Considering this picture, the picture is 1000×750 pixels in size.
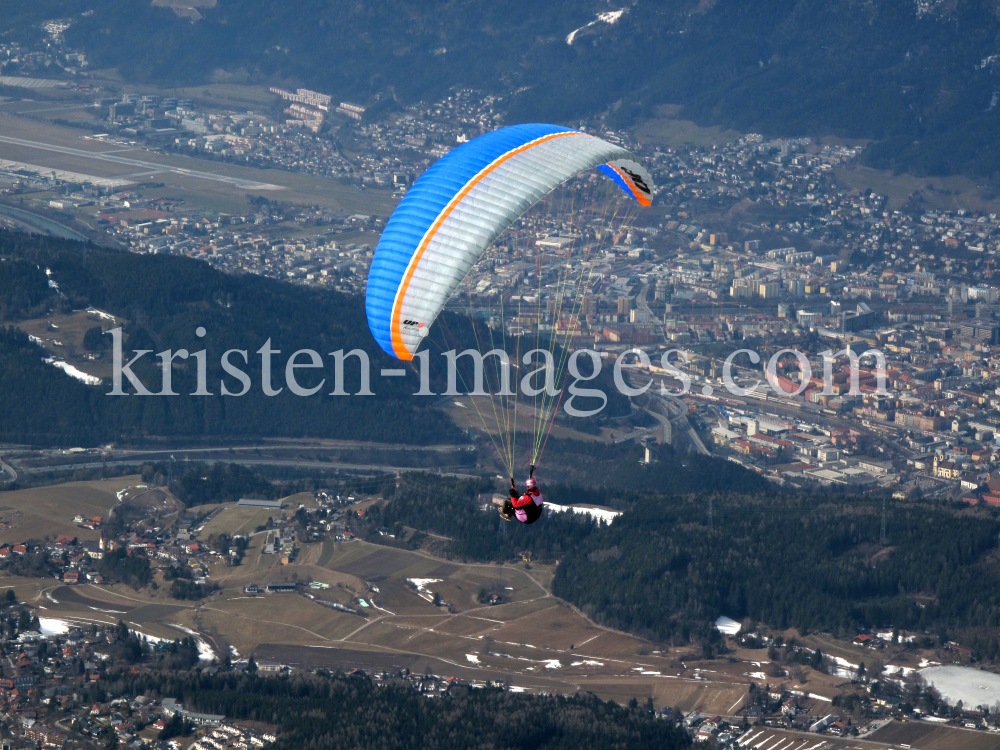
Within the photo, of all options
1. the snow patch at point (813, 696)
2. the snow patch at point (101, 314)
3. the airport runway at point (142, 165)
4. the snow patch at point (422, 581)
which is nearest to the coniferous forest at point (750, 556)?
the snow patch at point (422, 581)

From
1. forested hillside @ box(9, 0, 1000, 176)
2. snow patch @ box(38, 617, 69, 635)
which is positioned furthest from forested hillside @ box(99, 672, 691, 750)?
forested hillside @ box(9, 0, 1000, 176)

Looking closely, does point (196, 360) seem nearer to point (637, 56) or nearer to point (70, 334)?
point (70, 334)

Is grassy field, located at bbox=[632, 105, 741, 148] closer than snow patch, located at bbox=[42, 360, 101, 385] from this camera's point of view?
No

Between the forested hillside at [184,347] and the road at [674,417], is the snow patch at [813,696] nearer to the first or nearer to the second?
the road at [674,417]

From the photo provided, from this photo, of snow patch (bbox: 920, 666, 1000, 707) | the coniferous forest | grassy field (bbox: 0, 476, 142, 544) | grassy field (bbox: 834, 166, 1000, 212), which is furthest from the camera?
grassy field (bbox: 834, 166, 1000, 212)

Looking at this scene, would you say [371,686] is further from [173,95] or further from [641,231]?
[173,95]

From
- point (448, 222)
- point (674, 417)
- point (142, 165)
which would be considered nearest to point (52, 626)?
point (448, 222)

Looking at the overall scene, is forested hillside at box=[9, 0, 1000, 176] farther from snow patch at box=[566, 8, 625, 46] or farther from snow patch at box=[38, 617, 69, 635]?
snow patch at box=[38, 617, 69, 635]
